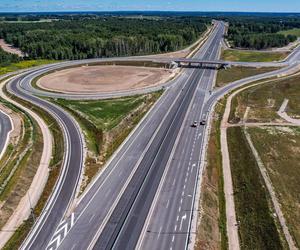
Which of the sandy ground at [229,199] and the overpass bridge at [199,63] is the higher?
the sandy ground at [229,199]

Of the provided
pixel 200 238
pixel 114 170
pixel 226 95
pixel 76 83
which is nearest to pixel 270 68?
pixel 226 95

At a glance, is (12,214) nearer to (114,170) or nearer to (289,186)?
(114,170)

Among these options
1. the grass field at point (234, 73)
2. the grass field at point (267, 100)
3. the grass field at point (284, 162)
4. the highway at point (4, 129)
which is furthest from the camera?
the grass field at point (234, 73)

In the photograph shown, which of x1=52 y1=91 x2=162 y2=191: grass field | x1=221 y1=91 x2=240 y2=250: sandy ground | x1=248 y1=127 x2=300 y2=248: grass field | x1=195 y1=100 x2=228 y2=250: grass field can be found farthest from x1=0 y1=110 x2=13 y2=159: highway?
x1=248 y1=127 x2=300 y2=248: grass field

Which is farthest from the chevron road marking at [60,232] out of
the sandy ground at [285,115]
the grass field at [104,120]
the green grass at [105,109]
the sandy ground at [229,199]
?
the sandy ground at [285,115]

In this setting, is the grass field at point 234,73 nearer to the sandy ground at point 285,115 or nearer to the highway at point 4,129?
the sandy ground at point 285,115

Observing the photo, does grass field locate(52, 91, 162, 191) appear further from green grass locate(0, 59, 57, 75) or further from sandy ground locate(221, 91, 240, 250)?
green grass locate(0, 59, 57, 75)
